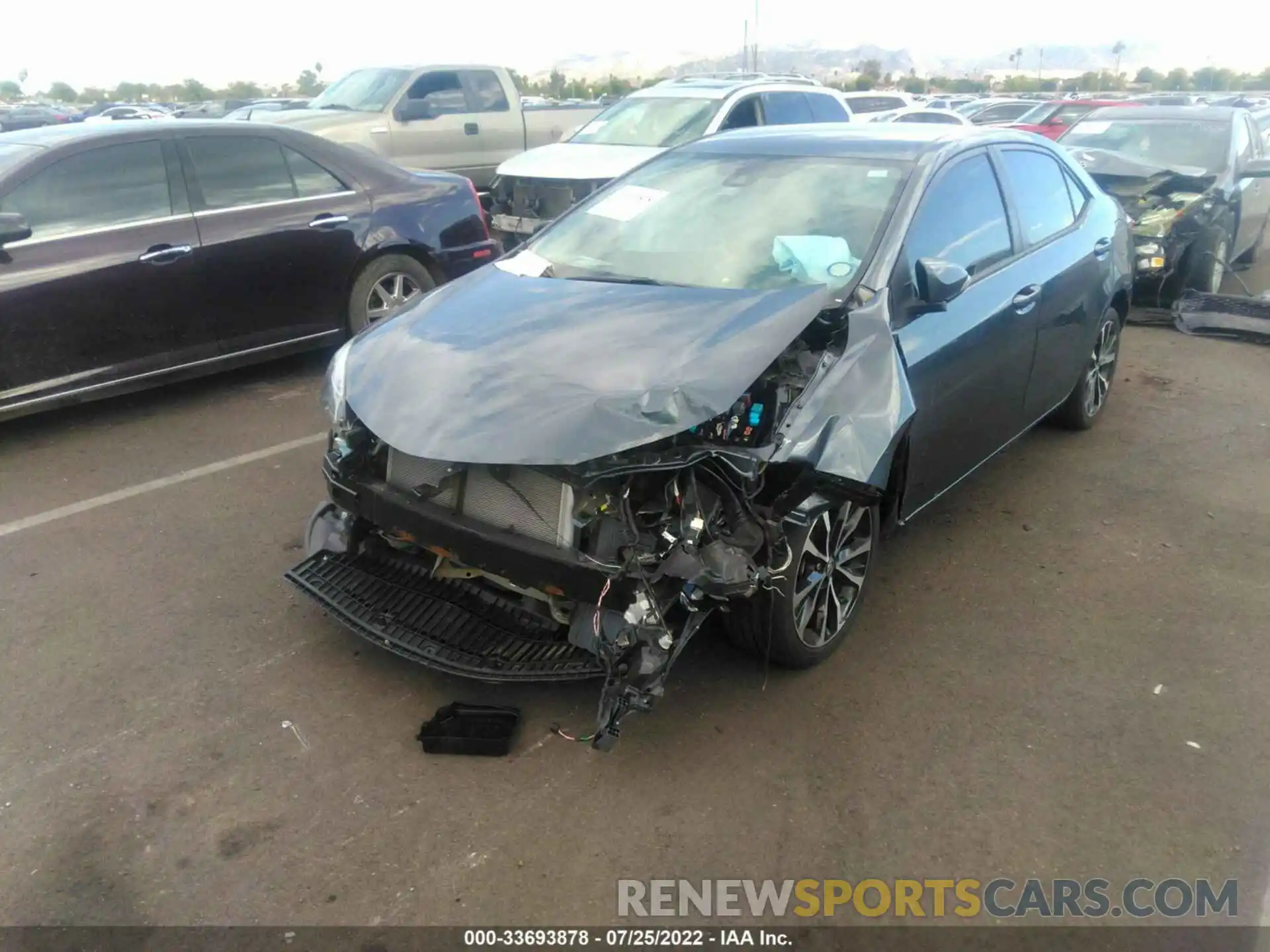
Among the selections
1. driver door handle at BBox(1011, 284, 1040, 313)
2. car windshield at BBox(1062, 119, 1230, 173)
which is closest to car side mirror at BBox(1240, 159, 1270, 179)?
car windshield at BBox(1062, 119, 1230, 173)

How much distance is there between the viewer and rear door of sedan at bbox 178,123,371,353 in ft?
19.7

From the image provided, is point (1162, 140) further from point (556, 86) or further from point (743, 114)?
point (556, 86)

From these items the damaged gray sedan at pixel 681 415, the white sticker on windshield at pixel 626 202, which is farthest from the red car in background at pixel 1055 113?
the damaged gray sedan at pixel 681 415

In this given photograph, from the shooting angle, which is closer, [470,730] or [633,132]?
[470,730]

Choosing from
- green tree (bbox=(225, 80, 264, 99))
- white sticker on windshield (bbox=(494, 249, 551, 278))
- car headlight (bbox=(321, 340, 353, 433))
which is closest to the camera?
car headlight (bbox=(321, 340, 353, 433))

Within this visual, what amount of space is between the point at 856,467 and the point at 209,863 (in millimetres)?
2180

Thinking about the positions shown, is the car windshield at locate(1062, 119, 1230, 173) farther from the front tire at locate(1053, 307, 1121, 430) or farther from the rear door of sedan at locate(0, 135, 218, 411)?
the rear door of sedan at locate(0, 135, 218, 411)

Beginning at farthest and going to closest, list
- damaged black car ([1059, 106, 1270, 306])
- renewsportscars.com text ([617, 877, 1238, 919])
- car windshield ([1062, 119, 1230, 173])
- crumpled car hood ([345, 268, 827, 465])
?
1. car windshield ([1062, 119, 1230, 173])
2. damaged black car ([1059, 106, 1270, 306])
3. crumpled car hood ([345, 268, 827, 465])
4. renewsportscars.com text ([617, 877, 1238, 919])

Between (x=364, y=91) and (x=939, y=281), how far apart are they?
32.8 feet

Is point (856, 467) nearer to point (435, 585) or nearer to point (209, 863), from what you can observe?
point (435, 585)

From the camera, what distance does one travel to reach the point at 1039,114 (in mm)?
18391

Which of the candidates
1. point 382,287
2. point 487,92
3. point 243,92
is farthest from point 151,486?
point 243,92

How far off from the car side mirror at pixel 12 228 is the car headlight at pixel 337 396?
253 centimetres

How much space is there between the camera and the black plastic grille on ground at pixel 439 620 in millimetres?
3092
